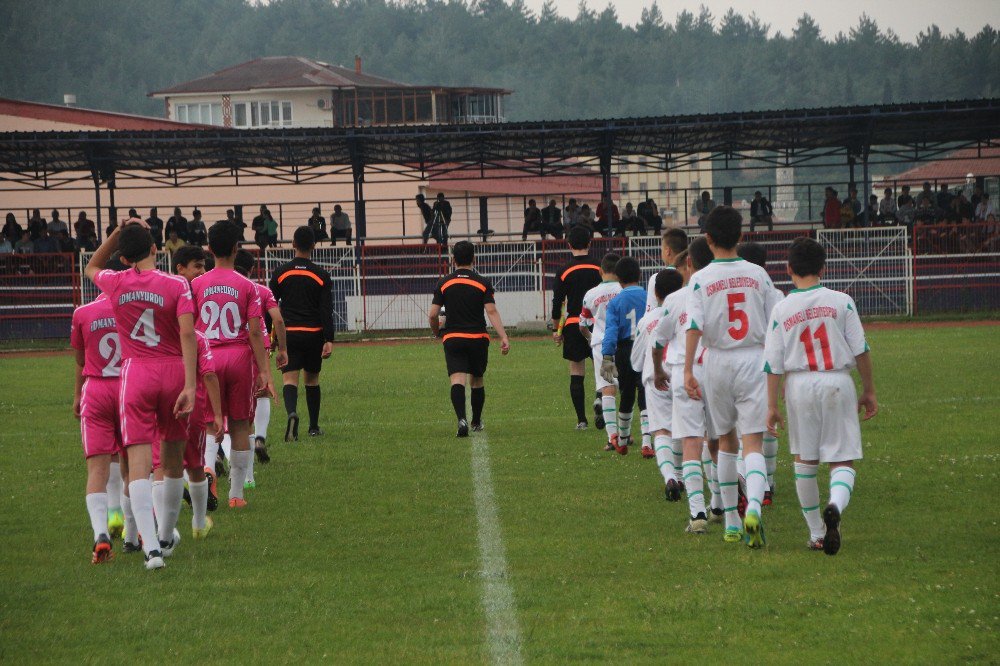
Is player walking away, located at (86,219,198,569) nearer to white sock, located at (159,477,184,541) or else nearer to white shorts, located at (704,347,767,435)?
white sock, located at (159,477,184,541)

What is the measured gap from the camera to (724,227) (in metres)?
7.85

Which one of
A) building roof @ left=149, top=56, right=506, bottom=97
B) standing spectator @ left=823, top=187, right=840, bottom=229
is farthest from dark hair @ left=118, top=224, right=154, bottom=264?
building roof @ left=149, top=56, right=506, bottom=97

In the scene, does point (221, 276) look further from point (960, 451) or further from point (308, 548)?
point (960, 451)

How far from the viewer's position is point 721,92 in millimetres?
148875

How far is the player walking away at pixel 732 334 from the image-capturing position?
25.7 ft

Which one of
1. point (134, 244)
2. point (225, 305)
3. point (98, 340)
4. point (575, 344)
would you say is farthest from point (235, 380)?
point (575, 344)

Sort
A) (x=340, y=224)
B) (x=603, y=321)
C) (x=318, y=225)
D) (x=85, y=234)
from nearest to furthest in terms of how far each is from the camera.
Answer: (x=603, y=321)
(x=85, y=234)
(x=318, y=225)
(x=340, y=224)

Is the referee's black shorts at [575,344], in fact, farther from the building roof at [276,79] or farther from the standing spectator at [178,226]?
the building roof at [276,79]

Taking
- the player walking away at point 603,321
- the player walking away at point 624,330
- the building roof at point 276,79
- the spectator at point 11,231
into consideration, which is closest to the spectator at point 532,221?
the spectator at point 11,231

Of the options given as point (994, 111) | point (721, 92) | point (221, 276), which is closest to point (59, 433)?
point (221, 276)

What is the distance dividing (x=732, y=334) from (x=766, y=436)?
5.01ft

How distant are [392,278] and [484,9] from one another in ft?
462

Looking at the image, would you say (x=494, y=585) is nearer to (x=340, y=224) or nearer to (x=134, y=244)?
(x=134, y=244)

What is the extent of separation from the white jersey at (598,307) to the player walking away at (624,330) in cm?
47
